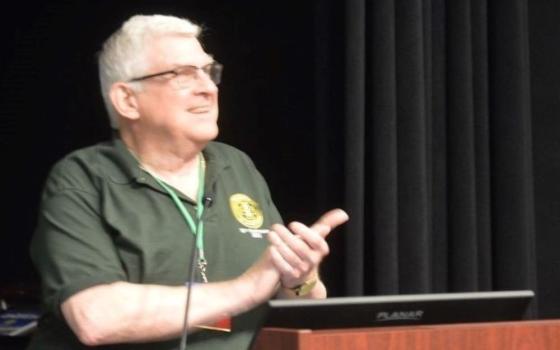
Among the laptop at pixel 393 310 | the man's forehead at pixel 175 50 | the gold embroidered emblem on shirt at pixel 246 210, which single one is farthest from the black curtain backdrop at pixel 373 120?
the laptop at pixel 393 310

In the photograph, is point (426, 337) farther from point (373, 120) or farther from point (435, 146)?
point (435, 146)

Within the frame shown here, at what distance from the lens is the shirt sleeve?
1912mm

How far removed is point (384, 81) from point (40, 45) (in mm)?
1211

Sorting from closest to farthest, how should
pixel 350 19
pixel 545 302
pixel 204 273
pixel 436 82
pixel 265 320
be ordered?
pixel 265 320 < pixel 204 273 < pixel 350 19 < pixel 436 82 < pixel 545 302

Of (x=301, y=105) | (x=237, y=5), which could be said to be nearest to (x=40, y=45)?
(x=237, y=5)

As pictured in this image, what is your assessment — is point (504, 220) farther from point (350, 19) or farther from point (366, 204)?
point (350, 19)

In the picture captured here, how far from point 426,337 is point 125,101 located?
3.25ft

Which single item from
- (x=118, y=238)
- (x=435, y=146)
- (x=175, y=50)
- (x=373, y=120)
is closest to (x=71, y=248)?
(x=118, y=238)

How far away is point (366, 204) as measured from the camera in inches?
107

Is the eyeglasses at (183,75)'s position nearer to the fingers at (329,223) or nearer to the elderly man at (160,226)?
the elderly man at (160,226)

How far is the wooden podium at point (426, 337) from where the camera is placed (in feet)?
4.77

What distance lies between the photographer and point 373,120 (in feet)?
8.85

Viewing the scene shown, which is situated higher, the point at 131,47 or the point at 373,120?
the point at 131,47

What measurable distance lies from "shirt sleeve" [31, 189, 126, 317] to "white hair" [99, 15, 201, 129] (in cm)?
32
